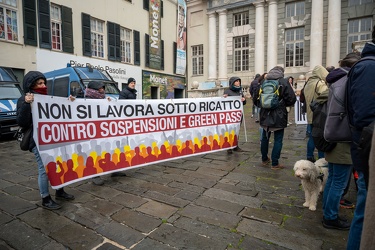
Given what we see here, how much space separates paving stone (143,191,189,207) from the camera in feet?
10.4

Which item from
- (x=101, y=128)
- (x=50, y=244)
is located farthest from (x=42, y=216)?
(x=101, y=128)

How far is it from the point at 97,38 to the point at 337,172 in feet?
57.5

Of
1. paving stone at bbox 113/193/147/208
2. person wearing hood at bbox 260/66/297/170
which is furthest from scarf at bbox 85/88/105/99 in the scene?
person wearing hood at bbox 260/66/297/170

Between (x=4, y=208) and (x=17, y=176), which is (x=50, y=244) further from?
(x=17, y=176)

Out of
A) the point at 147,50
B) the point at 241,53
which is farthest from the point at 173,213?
the point at 241,53

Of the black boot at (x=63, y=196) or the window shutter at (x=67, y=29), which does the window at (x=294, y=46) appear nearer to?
the window shutter at (x=67, y=29)

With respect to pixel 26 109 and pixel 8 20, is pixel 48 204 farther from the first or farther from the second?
pixel 8 20

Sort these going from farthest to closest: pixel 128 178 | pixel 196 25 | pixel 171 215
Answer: pixel 196 25
pixel 128 178
pixel 171 215

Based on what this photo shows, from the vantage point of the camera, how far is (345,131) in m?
2.21

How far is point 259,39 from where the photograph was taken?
67.3ft

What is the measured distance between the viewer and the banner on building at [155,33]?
820 inches

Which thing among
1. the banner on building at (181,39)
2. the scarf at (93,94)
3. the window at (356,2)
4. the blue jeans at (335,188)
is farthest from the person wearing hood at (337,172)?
the banner on building at (181,39)

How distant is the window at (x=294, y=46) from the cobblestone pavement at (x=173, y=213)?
17.6 metres

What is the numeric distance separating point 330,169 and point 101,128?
10.1ft
